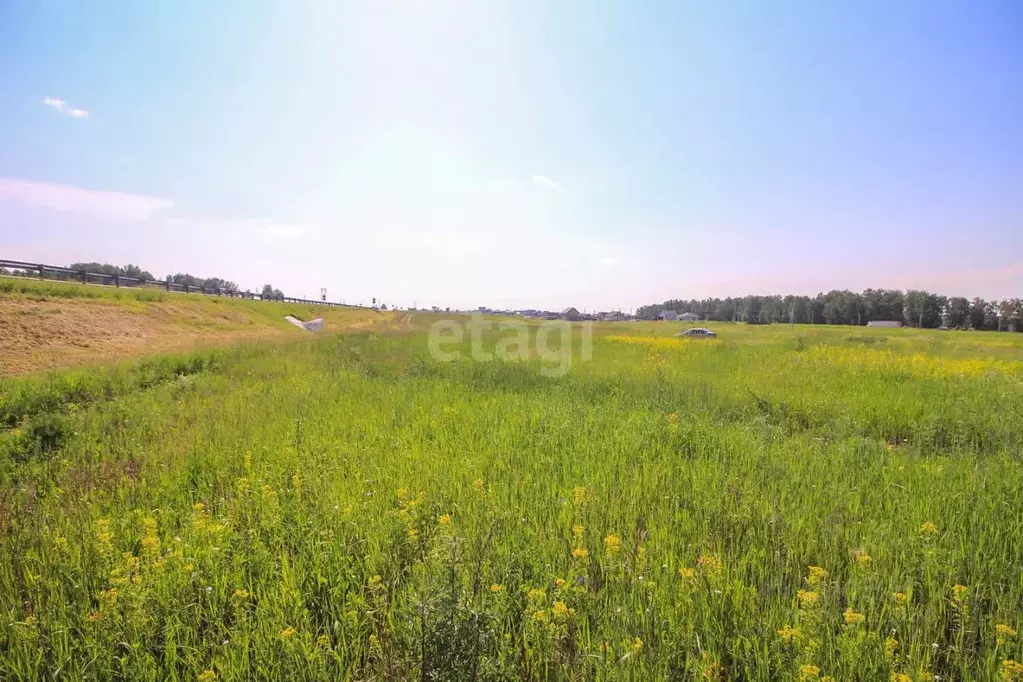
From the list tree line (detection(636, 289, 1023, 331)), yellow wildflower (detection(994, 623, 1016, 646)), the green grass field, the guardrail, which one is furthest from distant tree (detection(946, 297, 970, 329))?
the guardrail

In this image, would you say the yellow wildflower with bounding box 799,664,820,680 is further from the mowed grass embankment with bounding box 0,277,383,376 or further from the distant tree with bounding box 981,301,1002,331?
the distant tree with bounding box 981,301,1002,331

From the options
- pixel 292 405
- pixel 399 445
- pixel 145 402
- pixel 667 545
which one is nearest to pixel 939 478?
pixel 667 545

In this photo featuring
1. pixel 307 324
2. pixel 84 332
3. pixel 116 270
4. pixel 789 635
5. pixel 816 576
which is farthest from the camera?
pixel 116 270

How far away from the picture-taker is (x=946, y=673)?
86.2 inches

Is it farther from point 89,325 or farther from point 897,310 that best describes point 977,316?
point 89,325

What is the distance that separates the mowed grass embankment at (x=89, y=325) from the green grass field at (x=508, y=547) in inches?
456

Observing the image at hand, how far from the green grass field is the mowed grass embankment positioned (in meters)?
11.6

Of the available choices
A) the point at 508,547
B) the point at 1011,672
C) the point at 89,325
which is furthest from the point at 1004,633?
the point at 89,325

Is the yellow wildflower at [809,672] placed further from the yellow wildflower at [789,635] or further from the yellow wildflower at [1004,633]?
the yellow wildflower at [1004,633]

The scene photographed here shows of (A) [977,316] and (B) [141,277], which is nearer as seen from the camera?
(B) [141,277]

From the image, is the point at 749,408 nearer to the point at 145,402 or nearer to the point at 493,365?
the point at 493,365

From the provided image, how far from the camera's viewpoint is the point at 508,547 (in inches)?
120

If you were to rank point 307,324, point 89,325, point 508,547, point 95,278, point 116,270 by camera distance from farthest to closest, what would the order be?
point 116,270 < point 307,324 < point 95,278 < point 89,325 < point 508,547

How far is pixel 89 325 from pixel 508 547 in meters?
24.8
